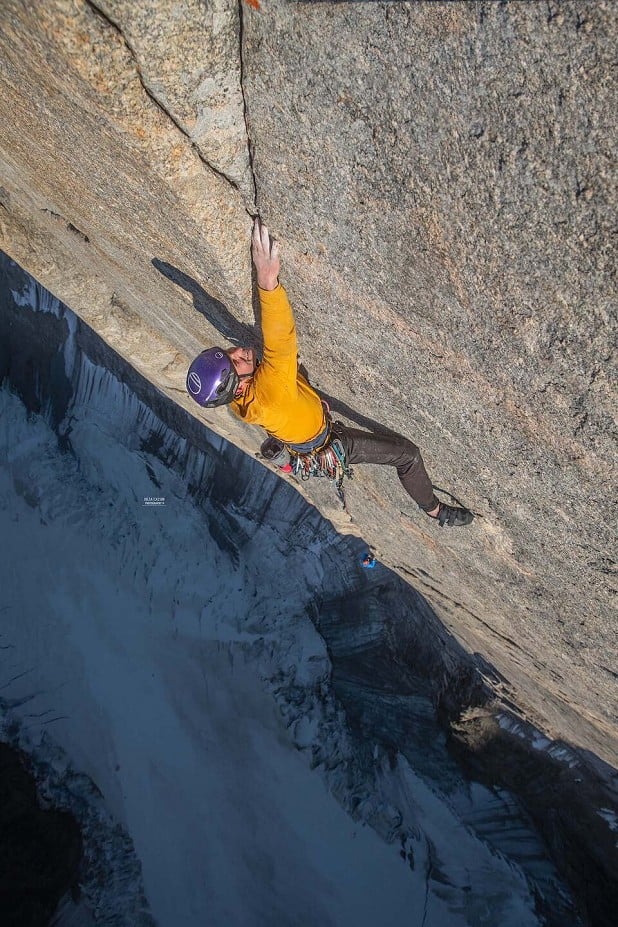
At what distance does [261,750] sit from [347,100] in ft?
23.9

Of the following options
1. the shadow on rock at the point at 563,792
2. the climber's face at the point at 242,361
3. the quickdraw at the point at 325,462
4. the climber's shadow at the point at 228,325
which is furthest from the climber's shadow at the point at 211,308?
the shadow on rock at the point at 563,792

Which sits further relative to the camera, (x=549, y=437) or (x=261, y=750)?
(x=261, y=750)

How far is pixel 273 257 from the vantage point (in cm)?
268

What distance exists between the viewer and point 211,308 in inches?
147

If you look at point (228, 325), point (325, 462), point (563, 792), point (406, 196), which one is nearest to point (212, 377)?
point (228, 325)

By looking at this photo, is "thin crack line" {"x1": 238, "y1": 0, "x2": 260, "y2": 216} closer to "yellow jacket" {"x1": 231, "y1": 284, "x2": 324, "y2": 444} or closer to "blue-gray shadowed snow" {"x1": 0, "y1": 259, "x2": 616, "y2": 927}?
"yellow jacket" {"x1": 231, "y1": 284, "x2": 324, "y2": 444}

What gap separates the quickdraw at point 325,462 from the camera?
368 cm

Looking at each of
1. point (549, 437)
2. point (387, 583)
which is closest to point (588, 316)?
point (549, 437)

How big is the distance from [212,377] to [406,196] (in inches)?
54.0

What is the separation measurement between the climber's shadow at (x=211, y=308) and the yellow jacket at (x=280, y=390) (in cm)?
51

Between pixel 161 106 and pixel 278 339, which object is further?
pixel 278 339

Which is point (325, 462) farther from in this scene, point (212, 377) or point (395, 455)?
point (212, 377)

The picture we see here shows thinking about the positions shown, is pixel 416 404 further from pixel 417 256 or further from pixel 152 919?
Result: pixel 152 919

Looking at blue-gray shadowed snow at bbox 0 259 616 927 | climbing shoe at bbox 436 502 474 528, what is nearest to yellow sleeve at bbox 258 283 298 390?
climbing shoe at bbox 436 502 474 528
